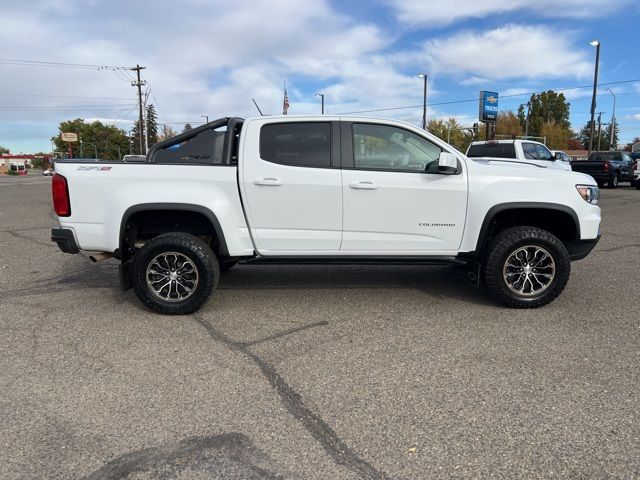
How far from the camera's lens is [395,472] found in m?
2.47

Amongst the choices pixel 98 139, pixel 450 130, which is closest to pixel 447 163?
pixel 450 130

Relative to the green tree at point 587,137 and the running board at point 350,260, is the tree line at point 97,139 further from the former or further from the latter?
the running board at point 350,260

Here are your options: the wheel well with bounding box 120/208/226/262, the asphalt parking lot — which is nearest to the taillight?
the wheel well with bounding box 120/208/226/262

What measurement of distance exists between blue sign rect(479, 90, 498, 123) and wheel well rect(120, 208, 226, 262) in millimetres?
34396

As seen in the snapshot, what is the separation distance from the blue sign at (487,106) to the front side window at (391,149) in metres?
33.5

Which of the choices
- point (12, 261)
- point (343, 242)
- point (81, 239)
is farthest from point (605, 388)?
point (12, 261)

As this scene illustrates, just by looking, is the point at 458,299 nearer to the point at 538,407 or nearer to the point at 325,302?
the point at 325,302

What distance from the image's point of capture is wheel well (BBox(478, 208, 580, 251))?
4.94m

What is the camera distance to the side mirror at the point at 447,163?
4.57 m

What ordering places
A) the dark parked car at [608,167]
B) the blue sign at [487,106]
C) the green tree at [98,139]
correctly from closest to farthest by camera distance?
the dark parked car at [608,167], the blue sign at [487,106], the green tree at [98,139]

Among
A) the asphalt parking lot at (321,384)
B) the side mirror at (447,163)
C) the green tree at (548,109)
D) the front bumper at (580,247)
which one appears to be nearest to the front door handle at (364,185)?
the side mirror at (447,163)

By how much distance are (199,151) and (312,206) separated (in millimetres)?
1258

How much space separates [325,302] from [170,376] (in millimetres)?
2061

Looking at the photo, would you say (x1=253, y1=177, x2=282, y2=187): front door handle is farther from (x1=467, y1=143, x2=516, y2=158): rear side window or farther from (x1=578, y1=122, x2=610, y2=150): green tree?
(x1=578, y1=122, x2=610, y2=150): green tree
